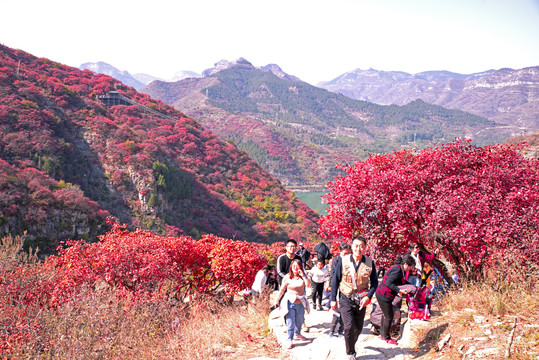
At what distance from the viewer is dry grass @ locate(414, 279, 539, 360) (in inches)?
163

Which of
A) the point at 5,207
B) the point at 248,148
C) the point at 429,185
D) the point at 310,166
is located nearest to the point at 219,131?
the point at 248,148

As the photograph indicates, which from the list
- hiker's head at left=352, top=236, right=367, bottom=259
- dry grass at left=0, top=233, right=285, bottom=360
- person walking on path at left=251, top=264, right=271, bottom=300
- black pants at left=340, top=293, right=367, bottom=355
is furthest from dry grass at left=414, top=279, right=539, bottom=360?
person walking on path at left=251, top=264, right=271, bottom=300

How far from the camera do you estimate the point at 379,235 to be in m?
7.37

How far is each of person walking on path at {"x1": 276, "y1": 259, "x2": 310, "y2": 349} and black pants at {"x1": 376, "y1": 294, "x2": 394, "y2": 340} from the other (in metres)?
1.17

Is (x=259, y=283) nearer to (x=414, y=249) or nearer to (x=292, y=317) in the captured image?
(x=292, y=317)

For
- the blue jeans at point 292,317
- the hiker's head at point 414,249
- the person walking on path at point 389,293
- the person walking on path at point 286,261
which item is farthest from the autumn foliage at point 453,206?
the blue jeans at point 292,317

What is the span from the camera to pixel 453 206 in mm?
6262

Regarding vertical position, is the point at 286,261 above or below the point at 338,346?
above

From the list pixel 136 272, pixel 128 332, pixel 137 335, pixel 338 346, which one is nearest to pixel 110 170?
A: pixel 136 272

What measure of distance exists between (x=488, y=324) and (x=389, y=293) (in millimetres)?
1377

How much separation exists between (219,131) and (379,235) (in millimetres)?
137005

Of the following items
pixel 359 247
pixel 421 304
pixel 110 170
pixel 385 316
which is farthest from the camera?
pixel 110 170

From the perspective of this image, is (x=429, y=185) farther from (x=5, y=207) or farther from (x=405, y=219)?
(x=5, y=207)

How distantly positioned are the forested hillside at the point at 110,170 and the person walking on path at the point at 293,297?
61.4 ft
